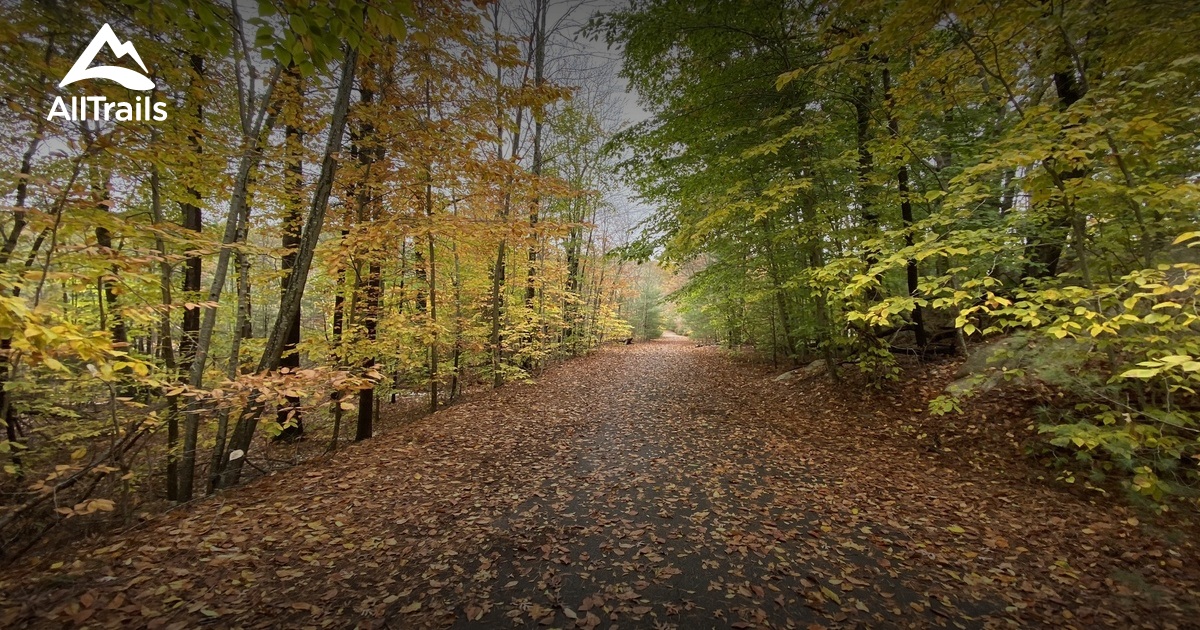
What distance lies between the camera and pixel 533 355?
1493 cm

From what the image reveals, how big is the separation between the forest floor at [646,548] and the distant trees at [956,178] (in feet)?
3.18

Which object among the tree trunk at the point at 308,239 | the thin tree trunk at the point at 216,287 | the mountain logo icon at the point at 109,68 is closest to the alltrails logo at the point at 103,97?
the mountain logo icon at the point at 109,68

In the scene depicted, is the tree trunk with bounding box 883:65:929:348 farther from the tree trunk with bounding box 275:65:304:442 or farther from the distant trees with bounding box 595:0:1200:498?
the tree trunk with bounding box 275:65:304:442

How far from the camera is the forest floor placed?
322cm

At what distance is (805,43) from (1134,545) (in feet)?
29.5

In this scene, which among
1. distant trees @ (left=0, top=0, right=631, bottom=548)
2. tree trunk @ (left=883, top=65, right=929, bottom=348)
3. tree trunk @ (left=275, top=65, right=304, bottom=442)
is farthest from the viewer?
tree trunk @ (left=883, top=65, right=929, bottom=348)

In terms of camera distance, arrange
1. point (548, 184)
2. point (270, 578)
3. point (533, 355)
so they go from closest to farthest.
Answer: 1. point (270, 578)
2. point (548, 184)
3. point (533, 355)

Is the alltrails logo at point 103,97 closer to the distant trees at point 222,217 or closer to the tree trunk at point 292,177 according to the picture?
the distant trees at point 222,217

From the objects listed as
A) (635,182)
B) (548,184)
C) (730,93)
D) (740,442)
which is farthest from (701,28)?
(740,442)

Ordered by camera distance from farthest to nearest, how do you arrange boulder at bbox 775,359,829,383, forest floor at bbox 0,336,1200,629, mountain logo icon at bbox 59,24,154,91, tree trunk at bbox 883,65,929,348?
1. boulder at bbox 775,359,829,383
2. tree trunk at bbox 883,65,929,348
3. mountain logo icon at bbox 59,24,154,91
4. forest floor at bbox 0,336,1200,629

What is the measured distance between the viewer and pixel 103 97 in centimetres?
449

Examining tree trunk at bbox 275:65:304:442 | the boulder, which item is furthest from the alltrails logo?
the boulder

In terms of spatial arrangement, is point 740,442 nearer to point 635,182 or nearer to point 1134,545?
point 1134,545

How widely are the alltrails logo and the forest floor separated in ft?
15.0
